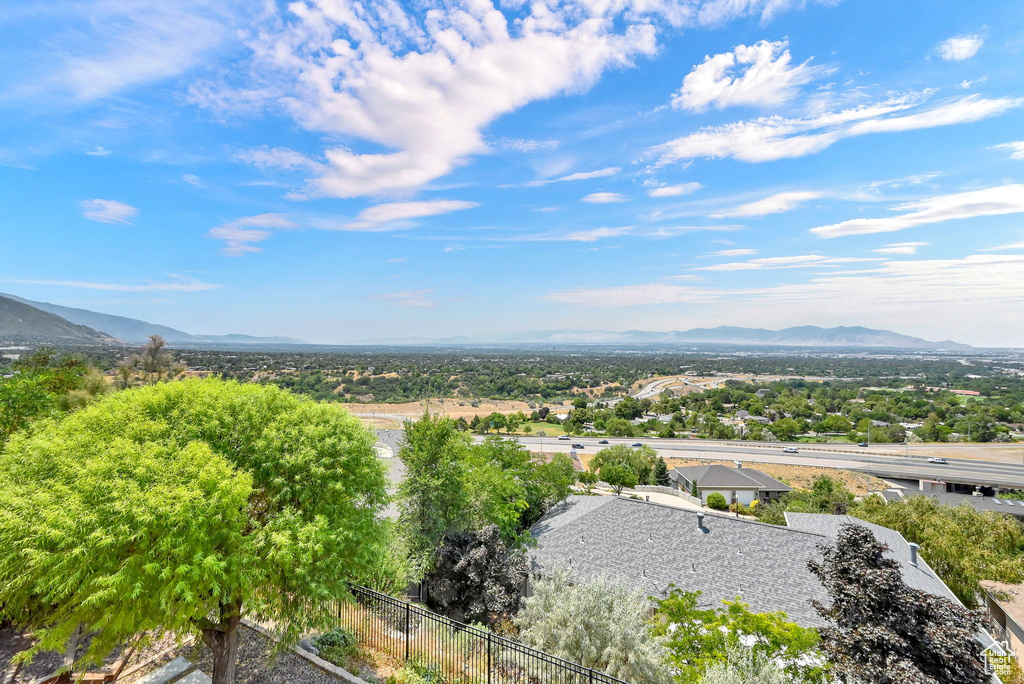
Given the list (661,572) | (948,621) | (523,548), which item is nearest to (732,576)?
(661,572)

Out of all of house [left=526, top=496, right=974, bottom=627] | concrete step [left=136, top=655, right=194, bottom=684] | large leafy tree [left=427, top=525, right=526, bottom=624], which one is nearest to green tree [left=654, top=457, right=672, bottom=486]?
house [left=526, top=496, right=974, bottom=627]

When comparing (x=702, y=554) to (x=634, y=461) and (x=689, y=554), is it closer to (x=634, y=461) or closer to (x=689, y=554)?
(x=689, y=554)

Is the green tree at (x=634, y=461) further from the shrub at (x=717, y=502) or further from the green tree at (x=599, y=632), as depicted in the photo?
the green tree at (x=599, y=632)

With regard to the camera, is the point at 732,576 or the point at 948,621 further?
the point at 732,576

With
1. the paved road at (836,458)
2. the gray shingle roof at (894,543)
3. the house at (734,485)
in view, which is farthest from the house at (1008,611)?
the paved road at (836,458)

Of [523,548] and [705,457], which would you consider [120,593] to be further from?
[705,457]
